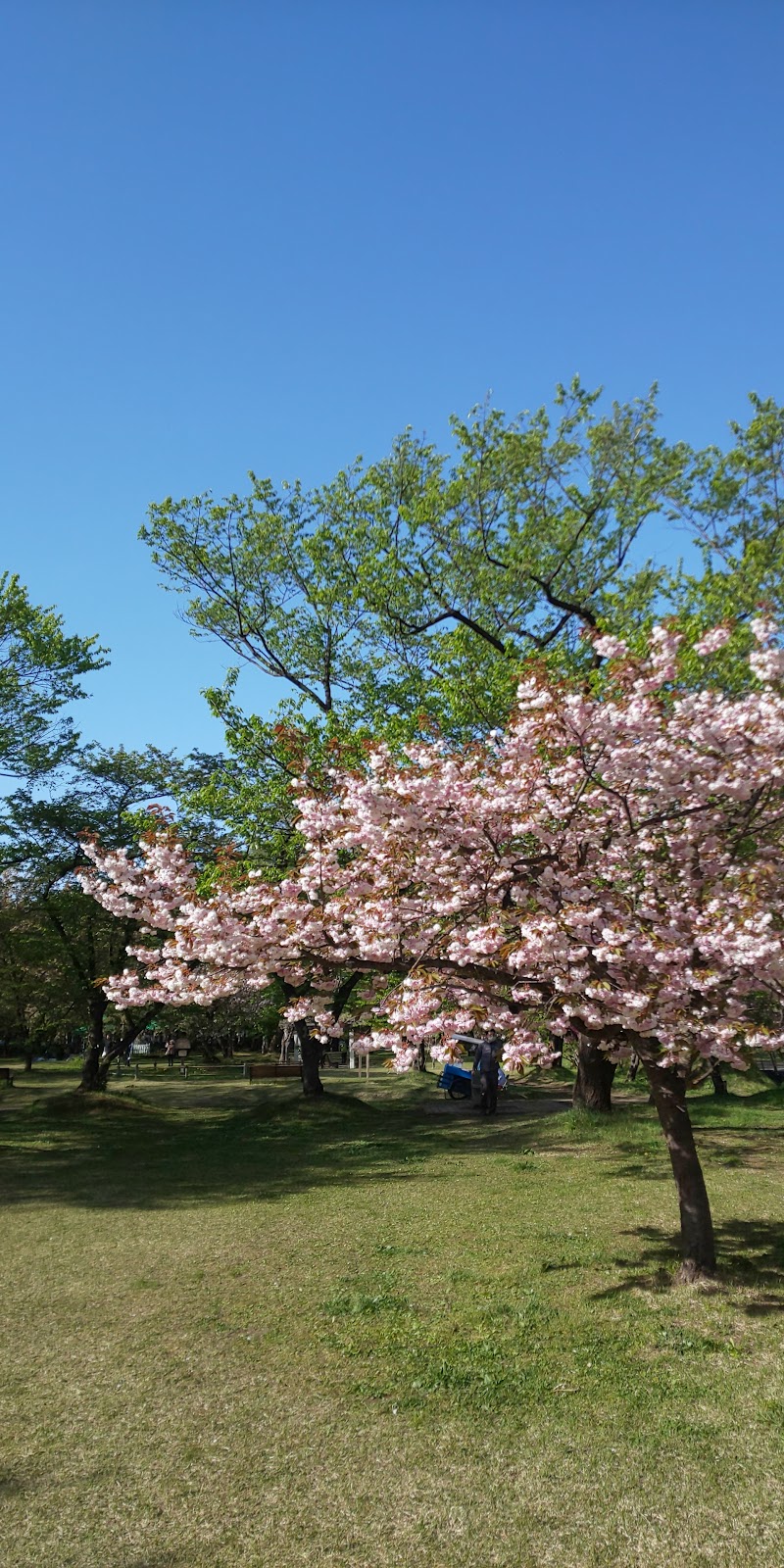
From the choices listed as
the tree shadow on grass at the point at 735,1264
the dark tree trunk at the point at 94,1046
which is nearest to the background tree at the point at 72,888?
the dark tree trunk at the point at 94,1046

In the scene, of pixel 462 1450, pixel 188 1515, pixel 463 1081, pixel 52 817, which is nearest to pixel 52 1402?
pixel 188 1515

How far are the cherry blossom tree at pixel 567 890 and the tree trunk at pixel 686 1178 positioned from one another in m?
0.02

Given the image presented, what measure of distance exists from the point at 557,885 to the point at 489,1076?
1659 cm

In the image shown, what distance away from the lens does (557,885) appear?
26.5 ft

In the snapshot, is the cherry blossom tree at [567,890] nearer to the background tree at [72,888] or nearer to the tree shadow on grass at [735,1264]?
the tree shadow on grass at [735,1264]

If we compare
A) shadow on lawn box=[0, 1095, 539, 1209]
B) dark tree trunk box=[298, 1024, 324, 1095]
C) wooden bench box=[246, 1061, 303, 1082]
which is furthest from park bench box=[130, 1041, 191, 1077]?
shadow on lawn box=[0, 1095, 539, 1209]

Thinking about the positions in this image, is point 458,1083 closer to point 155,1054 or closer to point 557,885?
point 557,885

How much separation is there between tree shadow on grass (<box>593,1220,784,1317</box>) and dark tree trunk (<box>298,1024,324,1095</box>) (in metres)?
16.1

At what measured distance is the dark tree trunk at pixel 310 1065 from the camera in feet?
82.3

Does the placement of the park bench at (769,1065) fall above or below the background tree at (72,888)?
below

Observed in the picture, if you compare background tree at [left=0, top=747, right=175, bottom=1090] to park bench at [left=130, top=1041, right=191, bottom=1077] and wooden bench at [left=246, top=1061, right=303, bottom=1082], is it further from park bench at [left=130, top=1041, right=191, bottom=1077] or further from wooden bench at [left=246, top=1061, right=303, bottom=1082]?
park bench at [left=130, top=1041, right=191, bottom=1077]

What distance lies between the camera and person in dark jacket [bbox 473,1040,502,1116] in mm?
22734

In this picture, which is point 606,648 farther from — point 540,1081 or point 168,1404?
point 540,1081

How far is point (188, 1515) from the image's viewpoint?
482 centimetres
